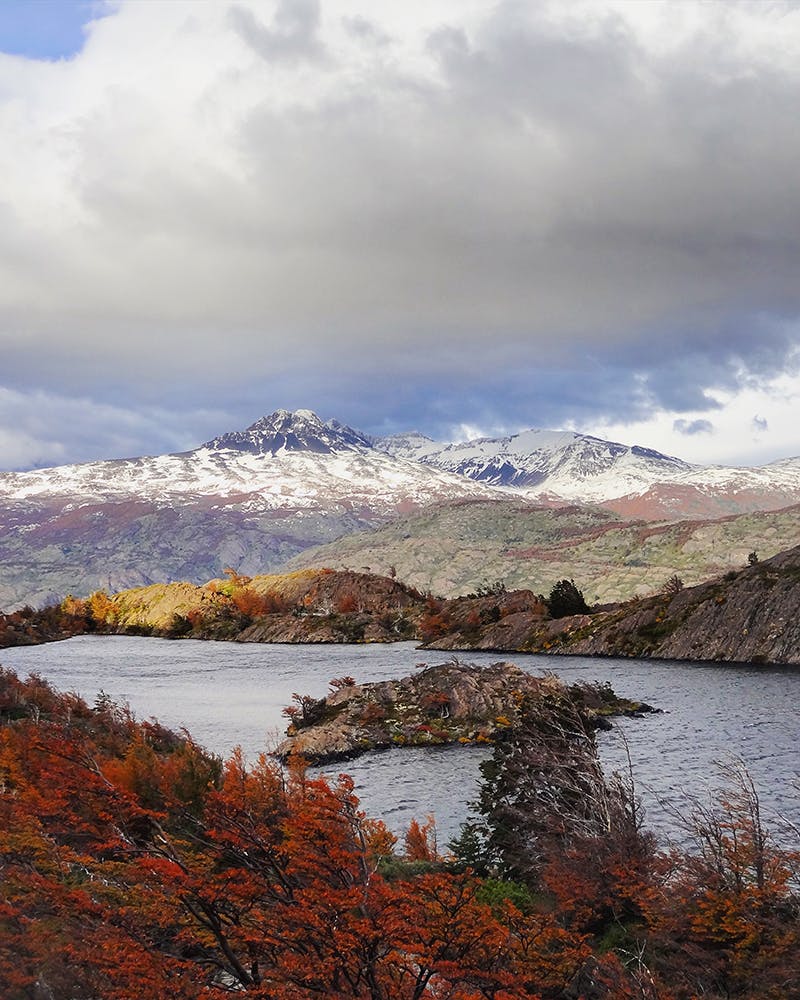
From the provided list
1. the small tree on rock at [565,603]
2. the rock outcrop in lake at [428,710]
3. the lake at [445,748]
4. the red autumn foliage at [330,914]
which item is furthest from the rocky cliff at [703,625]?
the red autumn foliage at [330,914]

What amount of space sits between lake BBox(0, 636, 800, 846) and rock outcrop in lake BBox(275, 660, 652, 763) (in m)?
2.20

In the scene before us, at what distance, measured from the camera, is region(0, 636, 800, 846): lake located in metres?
39.4

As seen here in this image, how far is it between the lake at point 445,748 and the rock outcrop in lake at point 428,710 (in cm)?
220

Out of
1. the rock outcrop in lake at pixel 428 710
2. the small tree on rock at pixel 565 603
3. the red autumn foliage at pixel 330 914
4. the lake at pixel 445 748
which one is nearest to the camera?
the red autumn foliage at pixel 330 914

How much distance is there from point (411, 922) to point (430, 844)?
62.2 feet

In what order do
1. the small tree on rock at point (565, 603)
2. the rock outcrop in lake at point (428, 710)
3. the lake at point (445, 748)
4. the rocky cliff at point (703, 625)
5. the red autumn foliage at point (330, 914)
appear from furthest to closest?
the small tree on rock at point (565, 603) < the rocky cliff at point (703, 625) < the rock outcrop in lake at point (428, 710) < the lake at point (445, 748) < the red autumn foliage at point (330, 914)

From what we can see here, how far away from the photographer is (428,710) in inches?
2387

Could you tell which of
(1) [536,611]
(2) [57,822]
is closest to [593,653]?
(1) [536,611]

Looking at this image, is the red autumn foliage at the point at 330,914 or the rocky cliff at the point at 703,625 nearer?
the red autumn foliage at the point at 330,914

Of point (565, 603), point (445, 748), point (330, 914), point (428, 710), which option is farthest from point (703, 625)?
point (330, 914)

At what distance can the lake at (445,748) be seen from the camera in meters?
39.4

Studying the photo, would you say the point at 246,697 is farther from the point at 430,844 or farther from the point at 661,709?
the point at 430,844

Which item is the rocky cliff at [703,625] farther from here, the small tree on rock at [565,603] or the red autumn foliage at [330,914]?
the red autumn foliage at [330,914]

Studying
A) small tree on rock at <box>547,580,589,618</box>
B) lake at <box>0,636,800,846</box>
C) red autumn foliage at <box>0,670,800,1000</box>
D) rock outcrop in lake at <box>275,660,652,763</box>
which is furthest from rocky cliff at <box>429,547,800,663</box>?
red autumn foliage at <box>0,670,800,1000</box>
